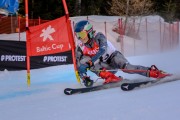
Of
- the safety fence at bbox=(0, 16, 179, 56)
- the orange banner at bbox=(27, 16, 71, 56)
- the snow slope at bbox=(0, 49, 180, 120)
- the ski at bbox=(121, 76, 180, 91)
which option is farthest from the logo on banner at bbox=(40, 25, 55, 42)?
the safety fence at bbox=(0, 16, 179, 56)

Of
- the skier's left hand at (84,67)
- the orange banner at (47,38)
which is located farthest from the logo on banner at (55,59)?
the skier's left hand at (84,67)

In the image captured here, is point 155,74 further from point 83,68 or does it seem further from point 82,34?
point 82,34

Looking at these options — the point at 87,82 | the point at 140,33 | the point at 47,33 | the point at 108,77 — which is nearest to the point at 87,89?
the point at 87,82

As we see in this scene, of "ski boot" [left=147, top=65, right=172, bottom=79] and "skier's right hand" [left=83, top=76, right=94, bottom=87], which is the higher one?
"ski boot" [left=147, top=65, right=172, bottom=79]

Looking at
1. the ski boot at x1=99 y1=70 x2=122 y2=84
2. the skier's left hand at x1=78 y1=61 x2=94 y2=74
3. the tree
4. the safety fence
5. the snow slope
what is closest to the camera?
the snow slope

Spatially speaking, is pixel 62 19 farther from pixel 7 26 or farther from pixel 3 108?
pixel 7 26

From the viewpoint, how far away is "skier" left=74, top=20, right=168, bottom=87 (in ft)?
25.3

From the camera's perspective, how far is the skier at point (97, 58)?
7.71 m

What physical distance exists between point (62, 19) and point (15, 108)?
3.62m

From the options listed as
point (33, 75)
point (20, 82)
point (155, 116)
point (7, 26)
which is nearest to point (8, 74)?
point (33, 75)

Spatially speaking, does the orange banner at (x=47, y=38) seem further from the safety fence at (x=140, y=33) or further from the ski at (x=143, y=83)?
the safety fence at (x=140, y=33)

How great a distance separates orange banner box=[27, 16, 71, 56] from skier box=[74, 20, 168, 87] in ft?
2.90

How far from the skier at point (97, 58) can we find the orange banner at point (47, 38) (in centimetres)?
89

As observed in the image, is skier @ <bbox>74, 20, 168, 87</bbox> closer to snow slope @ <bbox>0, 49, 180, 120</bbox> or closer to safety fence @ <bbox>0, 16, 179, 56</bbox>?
snow slope @ <bbox>0, 49, 180, 120</bbox>
